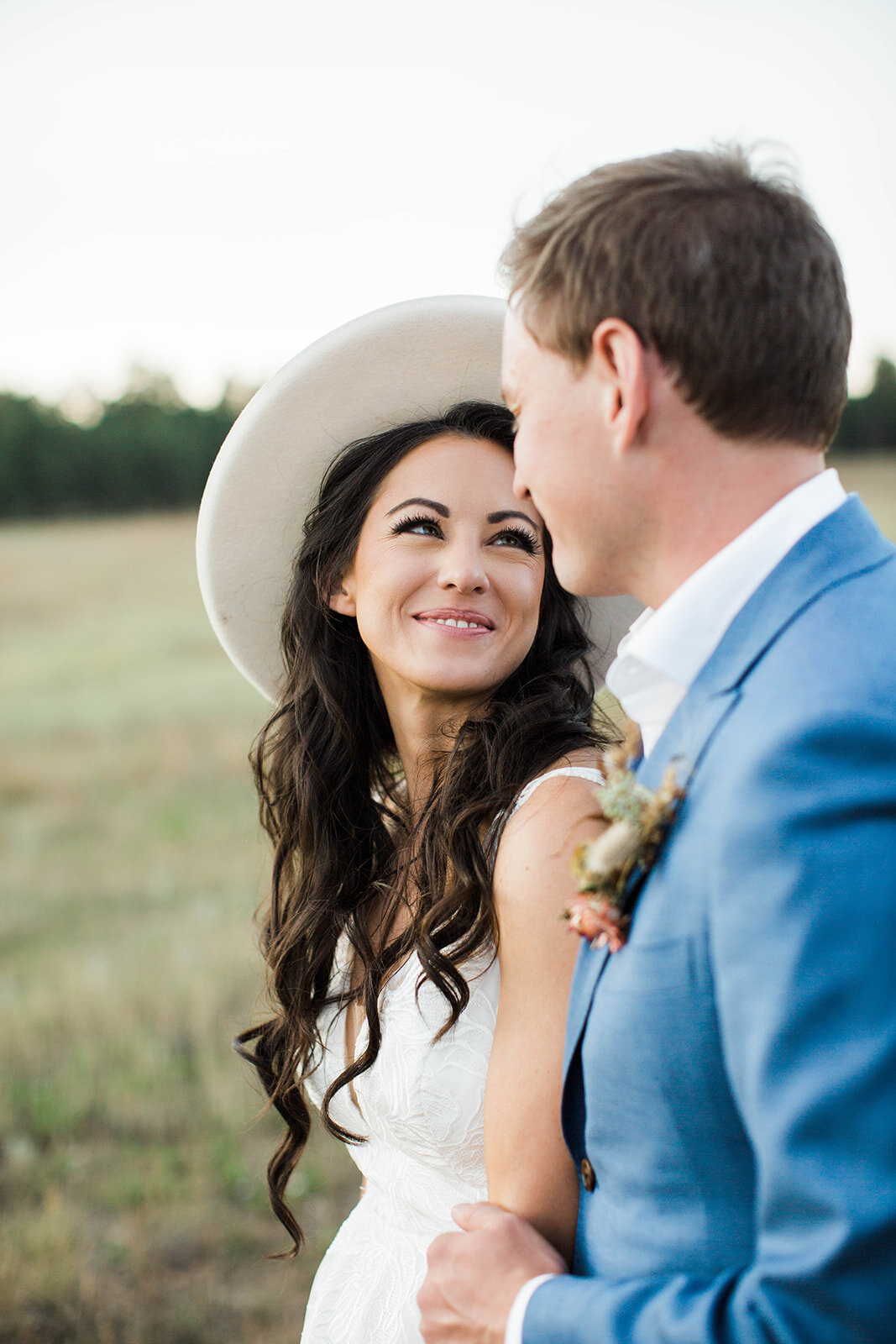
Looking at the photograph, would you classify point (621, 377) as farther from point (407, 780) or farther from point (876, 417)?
point (876, 417)

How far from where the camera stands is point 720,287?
1.40 metres

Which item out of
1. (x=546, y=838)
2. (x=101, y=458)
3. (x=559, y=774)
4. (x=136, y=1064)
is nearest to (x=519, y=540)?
(x=559, y=774)

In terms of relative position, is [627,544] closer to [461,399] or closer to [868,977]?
[868,977]

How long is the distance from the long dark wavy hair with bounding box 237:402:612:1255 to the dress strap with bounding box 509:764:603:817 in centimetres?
3

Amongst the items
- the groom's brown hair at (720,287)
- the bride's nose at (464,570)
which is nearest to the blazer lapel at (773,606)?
the groom's brown hair at (720,287)

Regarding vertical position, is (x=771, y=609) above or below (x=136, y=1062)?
above

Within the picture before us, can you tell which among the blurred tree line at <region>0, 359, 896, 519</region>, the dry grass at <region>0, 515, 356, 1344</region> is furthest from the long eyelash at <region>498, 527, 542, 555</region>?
the blurred tree line at <region>0, 359, 896, 519</region>

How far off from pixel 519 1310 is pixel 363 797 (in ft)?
5.85

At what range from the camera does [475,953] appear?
7.61ft

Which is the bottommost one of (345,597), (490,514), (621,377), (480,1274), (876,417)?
(876,417)

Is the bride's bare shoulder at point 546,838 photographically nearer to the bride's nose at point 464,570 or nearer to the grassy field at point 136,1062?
the bride's nose at point 464,570

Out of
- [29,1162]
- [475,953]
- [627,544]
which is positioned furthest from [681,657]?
[29,1162]

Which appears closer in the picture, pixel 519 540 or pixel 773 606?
pixel 773 606

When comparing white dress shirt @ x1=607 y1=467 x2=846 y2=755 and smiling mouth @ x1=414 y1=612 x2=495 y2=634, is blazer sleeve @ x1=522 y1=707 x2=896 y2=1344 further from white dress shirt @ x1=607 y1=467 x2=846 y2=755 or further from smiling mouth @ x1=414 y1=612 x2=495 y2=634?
smiling mouth @ x1=414 y1=612 x2=495 y2=634
